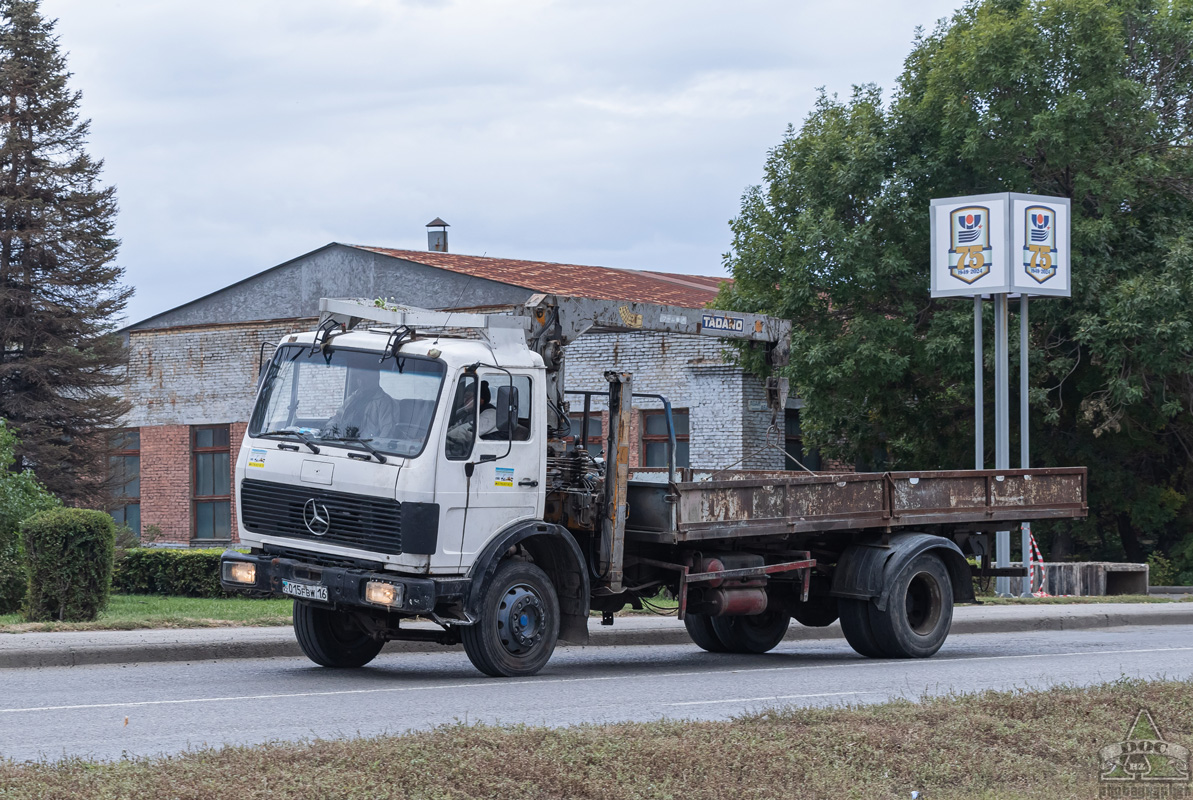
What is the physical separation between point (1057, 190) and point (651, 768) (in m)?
23.6

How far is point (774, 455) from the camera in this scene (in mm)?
29172

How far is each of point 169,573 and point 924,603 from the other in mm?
14567

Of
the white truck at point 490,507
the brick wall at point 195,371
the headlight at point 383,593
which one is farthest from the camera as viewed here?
the brick wall at point 195,371

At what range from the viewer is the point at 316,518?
38.6ft

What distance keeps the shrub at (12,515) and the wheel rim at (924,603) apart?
10977 mm

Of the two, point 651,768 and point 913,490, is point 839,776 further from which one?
point 913,490

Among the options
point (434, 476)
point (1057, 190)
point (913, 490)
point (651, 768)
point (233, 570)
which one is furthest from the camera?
point (1057, 190)

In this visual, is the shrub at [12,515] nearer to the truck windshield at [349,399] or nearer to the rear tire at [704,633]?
the truck windshield at [349,399]

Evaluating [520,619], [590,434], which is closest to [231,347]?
[590,434]

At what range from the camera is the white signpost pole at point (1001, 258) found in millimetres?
25000

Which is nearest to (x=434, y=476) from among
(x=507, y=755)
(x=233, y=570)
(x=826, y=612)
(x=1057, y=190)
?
(x=233, y=570)

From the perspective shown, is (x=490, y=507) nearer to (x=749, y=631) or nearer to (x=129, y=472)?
(x=749, y=631)

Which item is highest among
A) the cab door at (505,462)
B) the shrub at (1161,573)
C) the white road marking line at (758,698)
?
the cab door at (505,462)

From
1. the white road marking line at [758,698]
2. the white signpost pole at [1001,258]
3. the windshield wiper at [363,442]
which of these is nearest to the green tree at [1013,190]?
the white signpost pole at [1001,258]
